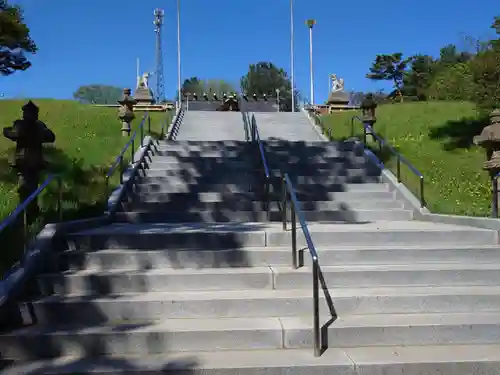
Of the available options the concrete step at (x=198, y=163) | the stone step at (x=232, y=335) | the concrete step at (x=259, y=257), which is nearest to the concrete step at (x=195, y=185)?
the concrete step at (x=198, y=163)

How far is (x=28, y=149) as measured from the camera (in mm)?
Result: 6938

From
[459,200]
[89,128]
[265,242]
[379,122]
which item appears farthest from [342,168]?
[89,128]

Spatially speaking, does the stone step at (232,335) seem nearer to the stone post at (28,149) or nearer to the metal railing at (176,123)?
the stone post at (28,149)

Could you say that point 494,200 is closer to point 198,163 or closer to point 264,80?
point 198,163

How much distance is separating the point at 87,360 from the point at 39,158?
387 centimetres

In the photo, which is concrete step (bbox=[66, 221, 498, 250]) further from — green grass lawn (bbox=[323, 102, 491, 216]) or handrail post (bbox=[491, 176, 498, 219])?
green grass lawn (bbox=[323, 102, 491, 216])

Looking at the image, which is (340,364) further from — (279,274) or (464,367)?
(279,274)

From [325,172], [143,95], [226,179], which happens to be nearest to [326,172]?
[325,172]

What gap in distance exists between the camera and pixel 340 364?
3910 mm

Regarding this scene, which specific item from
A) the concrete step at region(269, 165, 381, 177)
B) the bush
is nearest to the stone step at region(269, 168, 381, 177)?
the concrete step at region(269, 165, 381, 177)

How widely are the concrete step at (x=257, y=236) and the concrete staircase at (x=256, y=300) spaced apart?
1 cm

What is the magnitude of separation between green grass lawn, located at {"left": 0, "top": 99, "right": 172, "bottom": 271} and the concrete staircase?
2.34ft

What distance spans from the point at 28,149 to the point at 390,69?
54.8 meters

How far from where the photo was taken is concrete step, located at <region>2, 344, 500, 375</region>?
151 inches
